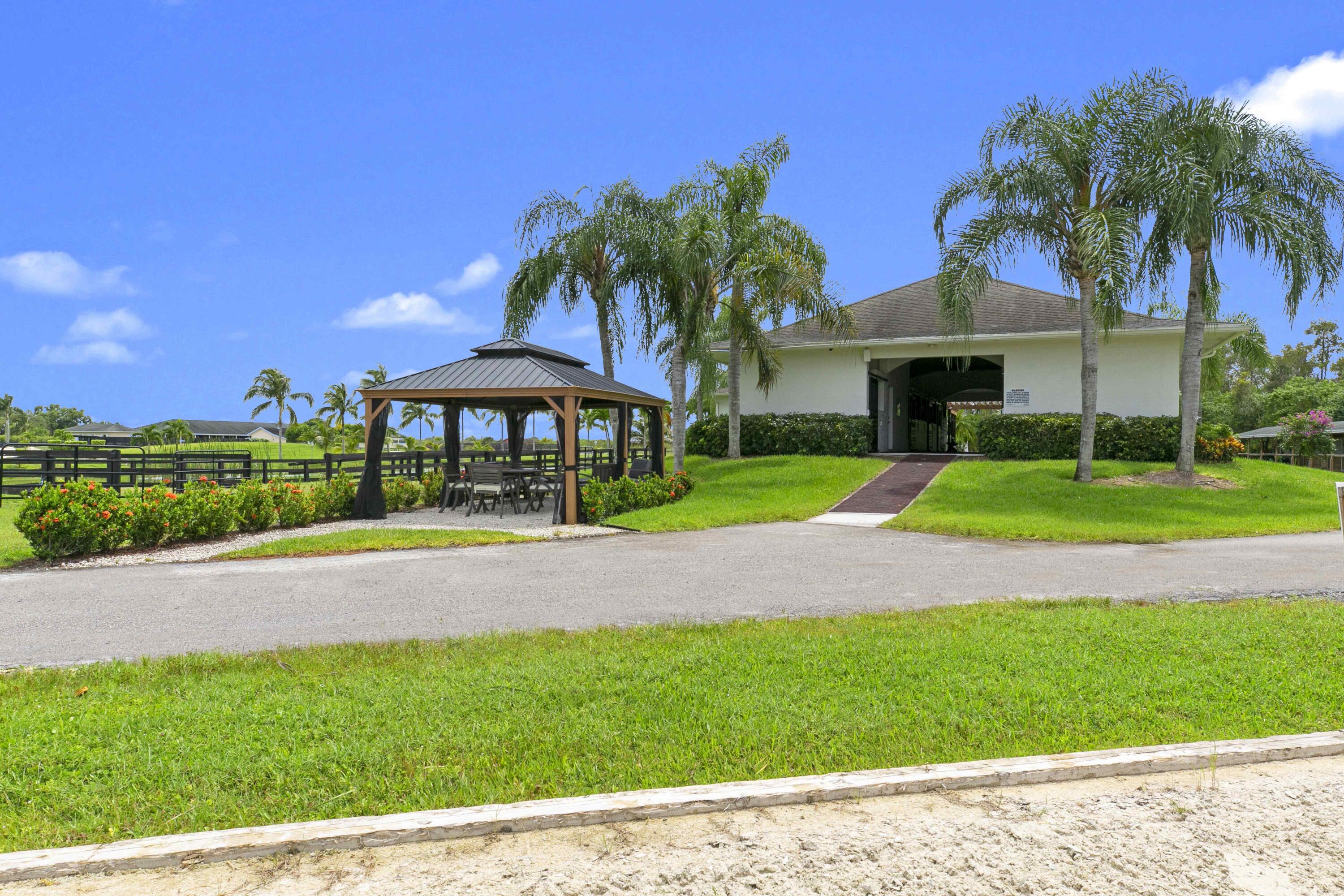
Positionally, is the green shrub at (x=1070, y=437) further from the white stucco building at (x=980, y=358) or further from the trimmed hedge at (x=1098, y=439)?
the white stucco building at (x=980, y=358)

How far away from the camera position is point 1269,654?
5.44 meters

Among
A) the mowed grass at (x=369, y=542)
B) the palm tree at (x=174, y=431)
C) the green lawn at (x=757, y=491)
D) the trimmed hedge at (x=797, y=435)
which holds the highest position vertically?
the palm tree at (x=174, y=431)

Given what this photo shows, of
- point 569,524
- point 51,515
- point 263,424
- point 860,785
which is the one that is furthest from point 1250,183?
point 263,424

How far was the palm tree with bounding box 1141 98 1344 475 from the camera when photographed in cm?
1694

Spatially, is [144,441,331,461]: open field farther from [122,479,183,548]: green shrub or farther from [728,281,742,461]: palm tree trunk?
[122,479,183,548]: green shrub

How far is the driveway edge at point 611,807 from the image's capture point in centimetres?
292

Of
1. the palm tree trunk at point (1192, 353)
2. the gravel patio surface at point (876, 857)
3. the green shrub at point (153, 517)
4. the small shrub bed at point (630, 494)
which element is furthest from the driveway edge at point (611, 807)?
the palm tree trunk at point (1192, 353)

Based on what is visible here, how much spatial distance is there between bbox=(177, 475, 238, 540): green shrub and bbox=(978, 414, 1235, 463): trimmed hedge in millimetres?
18360

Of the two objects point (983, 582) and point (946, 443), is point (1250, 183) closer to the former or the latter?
point (983, 582)

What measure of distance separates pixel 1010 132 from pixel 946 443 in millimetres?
20571

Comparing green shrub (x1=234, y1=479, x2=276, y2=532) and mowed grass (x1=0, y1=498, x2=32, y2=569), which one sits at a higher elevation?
green shrub (x1=234, y1=479, x2=276, y2=532)

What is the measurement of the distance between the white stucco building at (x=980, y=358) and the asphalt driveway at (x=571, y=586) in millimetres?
11193

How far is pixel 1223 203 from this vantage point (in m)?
17.8

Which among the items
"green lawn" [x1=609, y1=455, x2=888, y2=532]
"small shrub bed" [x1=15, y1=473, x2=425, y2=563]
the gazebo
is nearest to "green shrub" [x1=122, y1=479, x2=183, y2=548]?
"small shrub bed" [x1=15, y1=473, x2=425, y2=563]
